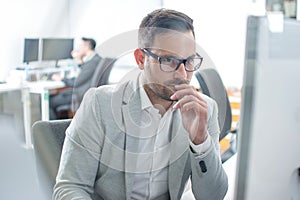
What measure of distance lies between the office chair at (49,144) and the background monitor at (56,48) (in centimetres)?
228

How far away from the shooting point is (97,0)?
91.0 inches

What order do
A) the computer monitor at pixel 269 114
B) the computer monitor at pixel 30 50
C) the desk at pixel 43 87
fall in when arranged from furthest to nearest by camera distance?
the computer monitor at pixel 30 50
the desk at pixel 43 87
the computer monitor at pixel 269 114

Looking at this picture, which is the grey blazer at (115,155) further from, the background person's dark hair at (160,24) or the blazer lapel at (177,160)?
the background person's dark hair at (160,24)

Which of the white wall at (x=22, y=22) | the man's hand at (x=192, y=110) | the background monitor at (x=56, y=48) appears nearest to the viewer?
the man's hand at (x=192, y=110)

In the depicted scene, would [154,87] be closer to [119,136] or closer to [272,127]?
[119,136]

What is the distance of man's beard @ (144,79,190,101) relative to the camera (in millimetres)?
716

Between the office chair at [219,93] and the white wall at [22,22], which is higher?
the white wall at [22,22]

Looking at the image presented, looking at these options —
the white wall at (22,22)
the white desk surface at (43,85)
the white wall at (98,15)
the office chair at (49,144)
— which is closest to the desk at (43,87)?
the white desk surface at (43,85)

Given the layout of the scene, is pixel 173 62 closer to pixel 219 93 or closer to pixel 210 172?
pixel 210 172

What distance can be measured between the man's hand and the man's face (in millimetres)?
25

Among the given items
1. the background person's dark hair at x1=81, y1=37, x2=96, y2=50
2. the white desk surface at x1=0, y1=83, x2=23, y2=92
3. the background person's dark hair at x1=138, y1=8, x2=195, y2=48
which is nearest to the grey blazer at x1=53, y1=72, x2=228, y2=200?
the background person's dark hair at x1=138, y1=8, x2=195, y2=48

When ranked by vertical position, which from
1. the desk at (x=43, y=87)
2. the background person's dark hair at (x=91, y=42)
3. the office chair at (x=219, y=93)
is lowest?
the desk at (x=43, y=87)

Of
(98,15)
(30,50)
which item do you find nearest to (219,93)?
(98,15)

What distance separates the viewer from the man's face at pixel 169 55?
0.72 meters
